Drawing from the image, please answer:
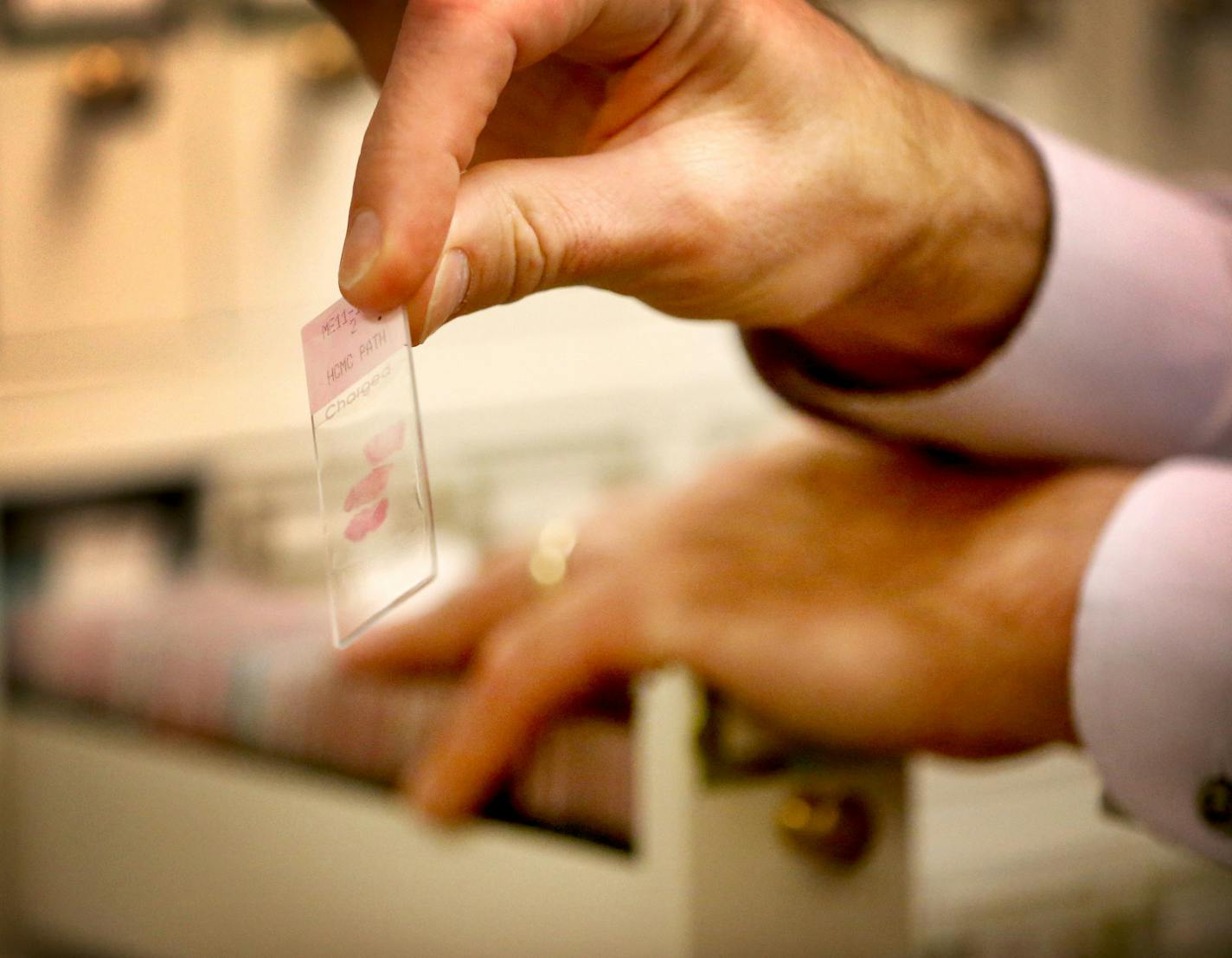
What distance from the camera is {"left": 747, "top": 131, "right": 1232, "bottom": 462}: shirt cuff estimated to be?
1.26ft

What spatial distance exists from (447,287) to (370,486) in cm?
4

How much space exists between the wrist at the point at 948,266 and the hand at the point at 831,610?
54mm

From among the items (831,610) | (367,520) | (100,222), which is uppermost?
(367,520)

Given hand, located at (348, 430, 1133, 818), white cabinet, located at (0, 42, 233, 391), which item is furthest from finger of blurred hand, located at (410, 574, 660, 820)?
white cabinet, located at (0, 42, 233, 391)

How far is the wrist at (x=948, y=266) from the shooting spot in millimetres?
327

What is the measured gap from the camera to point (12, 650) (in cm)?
75

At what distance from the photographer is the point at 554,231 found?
238 mm

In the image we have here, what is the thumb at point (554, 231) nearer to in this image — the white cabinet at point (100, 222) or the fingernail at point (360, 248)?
the fingernail at point (360, 248)

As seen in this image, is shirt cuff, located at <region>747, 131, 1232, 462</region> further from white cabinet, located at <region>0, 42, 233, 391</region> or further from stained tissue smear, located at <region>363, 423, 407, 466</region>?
white cabinet, located at <region>0, 42, 233, 391</region>

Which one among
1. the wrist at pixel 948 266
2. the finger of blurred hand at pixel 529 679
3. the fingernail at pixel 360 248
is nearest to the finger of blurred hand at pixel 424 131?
the fingernail at pixel 360 248

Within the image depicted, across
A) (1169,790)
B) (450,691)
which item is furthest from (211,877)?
(1169,790)

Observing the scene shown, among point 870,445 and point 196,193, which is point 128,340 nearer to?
point 196,193

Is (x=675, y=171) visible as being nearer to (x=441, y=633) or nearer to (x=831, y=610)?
(x=831, y=610)

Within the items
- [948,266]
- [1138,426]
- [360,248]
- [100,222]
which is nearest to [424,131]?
[360,248]
